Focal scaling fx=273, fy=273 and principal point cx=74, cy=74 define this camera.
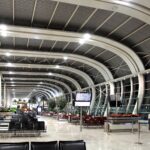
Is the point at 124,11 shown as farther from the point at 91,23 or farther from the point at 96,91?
the point at 96,91

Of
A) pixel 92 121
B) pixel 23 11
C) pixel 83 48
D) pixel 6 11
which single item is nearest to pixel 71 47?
pixel 83 48

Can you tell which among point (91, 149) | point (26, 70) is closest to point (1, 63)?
point (26, 70)

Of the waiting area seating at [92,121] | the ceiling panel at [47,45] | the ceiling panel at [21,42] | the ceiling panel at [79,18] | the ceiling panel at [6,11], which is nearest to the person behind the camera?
the ceiling panel at [6,11]


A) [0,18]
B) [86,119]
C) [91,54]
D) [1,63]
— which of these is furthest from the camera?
[1,63]

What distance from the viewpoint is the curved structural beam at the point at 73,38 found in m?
19.6

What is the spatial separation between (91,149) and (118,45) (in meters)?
14.0

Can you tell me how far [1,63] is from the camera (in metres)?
34.2

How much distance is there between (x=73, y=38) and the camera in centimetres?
2212

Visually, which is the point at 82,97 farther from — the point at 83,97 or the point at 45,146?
the point at 45,146

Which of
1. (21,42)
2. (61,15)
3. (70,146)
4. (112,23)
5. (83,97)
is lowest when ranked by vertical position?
(70,146)

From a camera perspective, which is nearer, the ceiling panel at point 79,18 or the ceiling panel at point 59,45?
the ceiling panel at point 79,18

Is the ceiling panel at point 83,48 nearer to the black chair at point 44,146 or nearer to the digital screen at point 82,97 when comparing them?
the digital screen at point 82,97

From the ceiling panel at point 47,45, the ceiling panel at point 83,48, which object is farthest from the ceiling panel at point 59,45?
the ceiling panel at point 83,48

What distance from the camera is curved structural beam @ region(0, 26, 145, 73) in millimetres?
19602
